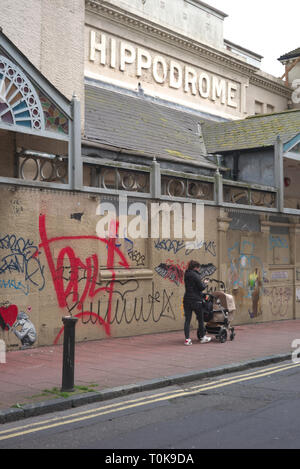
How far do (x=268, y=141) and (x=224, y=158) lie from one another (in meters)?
1.64

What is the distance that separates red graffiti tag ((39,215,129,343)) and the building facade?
0.03 meters

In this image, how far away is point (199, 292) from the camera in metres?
13.0

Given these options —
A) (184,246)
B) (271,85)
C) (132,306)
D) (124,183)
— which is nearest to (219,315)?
(132,306)

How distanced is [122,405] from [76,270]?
5689 millimetres

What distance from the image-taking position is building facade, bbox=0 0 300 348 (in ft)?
40.1

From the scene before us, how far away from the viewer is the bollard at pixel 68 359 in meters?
8.12

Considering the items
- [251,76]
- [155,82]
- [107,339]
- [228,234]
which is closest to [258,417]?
[107,339]

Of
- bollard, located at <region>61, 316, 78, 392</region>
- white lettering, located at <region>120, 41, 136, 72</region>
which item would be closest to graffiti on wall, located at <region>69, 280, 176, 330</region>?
bollard, located at <region>61, 316, 78, 392</region>

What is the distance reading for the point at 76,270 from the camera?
13.1m

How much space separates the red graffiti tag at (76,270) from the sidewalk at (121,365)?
→ 98 cm

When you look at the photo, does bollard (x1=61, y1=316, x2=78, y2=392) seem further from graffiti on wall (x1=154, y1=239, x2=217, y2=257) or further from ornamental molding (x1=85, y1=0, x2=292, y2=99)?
ornamental molding (x1=85, y1=0, x2=292, y2=99)

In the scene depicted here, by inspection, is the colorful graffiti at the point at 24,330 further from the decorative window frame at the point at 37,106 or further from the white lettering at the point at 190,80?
the white lettering at the point at 190,80

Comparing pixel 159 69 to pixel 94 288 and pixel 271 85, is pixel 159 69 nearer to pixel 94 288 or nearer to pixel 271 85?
pixel 271 85
